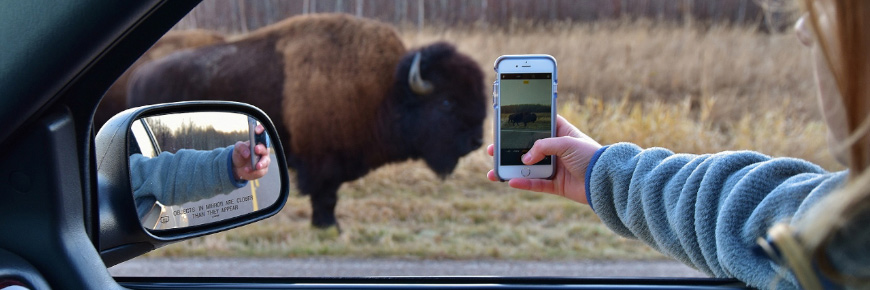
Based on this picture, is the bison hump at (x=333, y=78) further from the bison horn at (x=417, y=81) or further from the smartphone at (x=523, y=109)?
the smartphone at (x=523, y=109)

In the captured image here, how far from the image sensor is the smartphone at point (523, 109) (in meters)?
1.11

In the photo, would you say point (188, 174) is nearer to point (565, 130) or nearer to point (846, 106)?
point (565, 130)

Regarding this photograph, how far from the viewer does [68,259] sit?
29.9 inches

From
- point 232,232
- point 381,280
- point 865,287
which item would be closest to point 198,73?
point 232,232

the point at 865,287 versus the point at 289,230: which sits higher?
the point at 865,287

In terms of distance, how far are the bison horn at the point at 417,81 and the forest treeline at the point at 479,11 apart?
0.45 metres

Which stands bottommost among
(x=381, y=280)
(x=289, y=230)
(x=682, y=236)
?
(x=289, y=230)

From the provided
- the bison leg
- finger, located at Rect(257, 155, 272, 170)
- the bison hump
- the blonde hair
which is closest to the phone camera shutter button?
finger, located at Rect(257, 155, 272, 170)

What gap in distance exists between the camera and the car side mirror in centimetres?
84

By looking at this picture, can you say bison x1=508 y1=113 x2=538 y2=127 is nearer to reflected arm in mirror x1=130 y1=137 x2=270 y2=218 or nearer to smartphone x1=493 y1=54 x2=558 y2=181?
smartphone x1=493 y1=54 x2=558 y2=181

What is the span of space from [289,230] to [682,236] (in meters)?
3.23

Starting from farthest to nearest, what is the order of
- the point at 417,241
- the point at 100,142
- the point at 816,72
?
1. the point at 417,241
2. the point at 100,142
3. the point at 816,72

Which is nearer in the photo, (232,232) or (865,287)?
(865,287)

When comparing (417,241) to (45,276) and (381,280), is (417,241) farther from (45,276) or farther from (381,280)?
(45,276)
